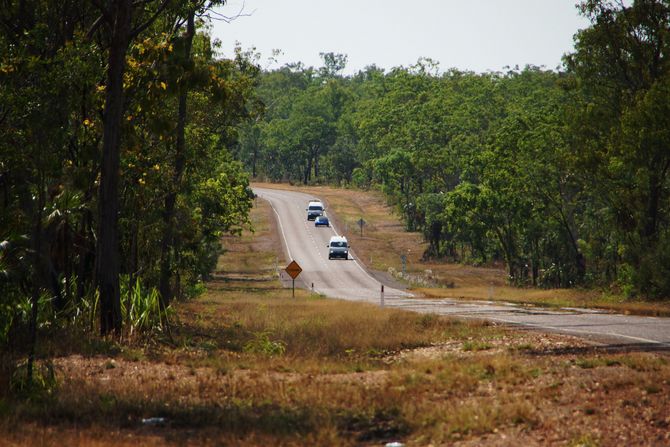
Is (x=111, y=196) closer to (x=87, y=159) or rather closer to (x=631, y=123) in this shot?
(x=87, y=159)

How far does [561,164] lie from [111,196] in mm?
35763

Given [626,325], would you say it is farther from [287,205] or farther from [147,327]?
[287,205]

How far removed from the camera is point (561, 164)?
50.9m

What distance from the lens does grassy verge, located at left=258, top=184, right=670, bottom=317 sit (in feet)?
136

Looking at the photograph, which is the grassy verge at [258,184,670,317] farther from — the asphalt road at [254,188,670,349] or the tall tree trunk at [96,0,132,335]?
the tall tree trunk at [96,0,132,335]

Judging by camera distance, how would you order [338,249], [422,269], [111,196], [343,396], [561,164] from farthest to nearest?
[338,249] → [422,269] → [561,164] → [111,196] → [343,396]

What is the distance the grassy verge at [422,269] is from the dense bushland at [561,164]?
1954mm

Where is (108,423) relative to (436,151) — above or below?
below

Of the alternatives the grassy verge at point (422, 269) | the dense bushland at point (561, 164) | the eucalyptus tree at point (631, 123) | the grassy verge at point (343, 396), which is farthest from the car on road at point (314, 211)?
the grassy verge at point (343, 396)

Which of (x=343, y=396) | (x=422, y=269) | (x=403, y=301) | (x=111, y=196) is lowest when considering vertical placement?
(x=422, y=269)

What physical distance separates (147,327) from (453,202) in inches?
2009

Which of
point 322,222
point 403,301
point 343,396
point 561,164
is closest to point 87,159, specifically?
point 343,396

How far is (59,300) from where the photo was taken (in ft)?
67.5

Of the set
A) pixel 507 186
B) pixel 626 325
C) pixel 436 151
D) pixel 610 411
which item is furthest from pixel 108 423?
pixel 436 151
